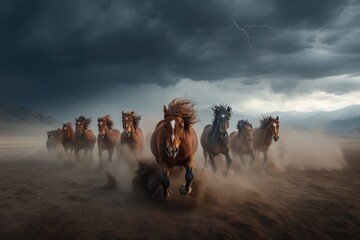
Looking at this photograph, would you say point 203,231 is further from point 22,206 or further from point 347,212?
point 22,206

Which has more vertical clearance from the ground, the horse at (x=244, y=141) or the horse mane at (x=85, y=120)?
the horse mane at (x=85, y=120)

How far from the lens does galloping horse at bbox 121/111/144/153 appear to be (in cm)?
1349

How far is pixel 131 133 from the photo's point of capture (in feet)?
46.8

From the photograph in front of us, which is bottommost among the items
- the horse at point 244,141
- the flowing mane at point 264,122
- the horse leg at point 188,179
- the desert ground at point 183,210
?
the desert ground at point 183,210

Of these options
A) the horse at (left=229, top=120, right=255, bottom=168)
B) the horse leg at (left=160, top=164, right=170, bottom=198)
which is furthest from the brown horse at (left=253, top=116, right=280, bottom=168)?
the horse leg at (left=160, top=164, right=170, bottom=198)

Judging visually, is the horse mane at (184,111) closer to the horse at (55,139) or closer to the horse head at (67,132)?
the horse head at (67,132)

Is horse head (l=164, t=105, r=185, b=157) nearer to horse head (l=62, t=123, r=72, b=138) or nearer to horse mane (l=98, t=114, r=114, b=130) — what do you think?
horse mane (l=98, t=114, r=114, b=130)

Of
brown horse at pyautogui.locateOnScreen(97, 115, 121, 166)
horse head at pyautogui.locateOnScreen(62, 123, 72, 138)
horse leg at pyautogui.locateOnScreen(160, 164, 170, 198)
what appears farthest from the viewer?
horse head at pyautogui.locateOnScreen(62, 123, 72, 138)

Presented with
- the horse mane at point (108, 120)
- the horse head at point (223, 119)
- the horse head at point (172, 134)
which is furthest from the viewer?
the horse mane at point (108, 120)

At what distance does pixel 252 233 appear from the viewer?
5484 mm

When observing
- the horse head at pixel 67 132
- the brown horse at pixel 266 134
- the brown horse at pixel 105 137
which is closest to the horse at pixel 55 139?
the horse head at pixel 67 132

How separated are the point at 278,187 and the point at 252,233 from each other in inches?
183

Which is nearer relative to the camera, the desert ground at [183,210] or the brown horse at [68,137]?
the desert ground at [183,210]

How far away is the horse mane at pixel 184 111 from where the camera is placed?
7201 millimetres
